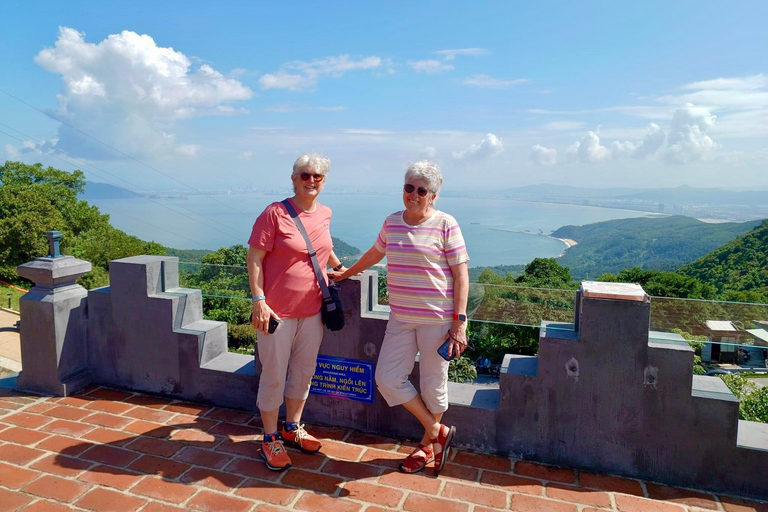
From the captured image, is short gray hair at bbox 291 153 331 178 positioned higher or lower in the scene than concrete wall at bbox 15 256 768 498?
higher

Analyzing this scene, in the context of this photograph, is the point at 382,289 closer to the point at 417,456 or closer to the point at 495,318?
the point at 495,318

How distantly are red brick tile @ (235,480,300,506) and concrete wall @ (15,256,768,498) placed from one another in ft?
2.61

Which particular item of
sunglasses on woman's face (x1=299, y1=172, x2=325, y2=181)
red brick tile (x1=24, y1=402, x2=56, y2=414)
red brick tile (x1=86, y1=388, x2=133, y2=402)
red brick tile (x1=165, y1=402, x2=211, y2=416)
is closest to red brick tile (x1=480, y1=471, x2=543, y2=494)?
sunglasses on woman's face (x1=299, y1=172, x2=325, y2=181)

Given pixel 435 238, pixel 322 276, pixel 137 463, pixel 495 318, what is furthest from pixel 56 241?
pixel 495 318

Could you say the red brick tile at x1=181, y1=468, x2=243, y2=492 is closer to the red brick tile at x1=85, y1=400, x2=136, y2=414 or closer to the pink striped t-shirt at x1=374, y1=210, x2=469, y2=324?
the red brick tile at x1=85, y1=400, x2=136, y2=414

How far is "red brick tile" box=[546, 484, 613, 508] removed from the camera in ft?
8.80

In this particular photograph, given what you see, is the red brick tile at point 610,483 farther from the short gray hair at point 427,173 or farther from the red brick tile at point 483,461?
the short gray hair at point 427,173

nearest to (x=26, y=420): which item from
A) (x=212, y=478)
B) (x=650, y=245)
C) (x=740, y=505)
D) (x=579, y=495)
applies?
(x=212, y=478)

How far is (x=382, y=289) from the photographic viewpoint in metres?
4.34

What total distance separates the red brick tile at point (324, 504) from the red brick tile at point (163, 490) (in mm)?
575

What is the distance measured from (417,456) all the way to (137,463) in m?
1.57

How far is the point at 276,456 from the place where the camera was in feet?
9.76

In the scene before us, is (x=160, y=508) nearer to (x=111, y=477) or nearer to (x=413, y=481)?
(x=111, y=477)

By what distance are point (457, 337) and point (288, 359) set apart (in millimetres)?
990
